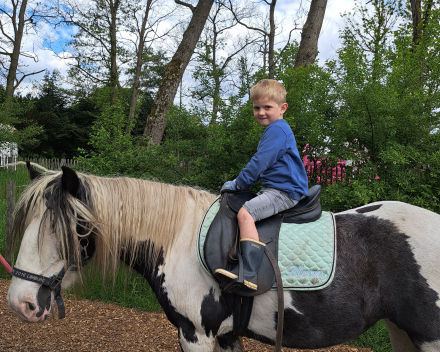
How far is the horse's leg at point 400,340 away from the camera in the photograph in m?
2.06

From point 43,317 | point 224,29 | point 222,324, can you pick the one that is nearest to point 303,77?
point 222,324

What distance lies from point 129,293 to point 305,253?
138 inches

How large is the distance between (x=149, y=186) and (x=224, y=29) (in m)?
20.7

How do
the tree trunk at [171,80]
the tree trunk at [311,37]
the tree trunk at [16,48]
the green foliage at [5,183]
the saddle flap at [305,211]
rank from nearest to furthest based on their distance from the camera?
1. the saddle flap at [305,211]
2. the green foliage at [5,183]
3. the tree trunk at [311,37]
4. the tree trunk at [171,80]
5. the tree trunk at [16,48]

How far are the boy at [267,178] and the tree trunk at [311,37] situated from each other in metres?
4.95

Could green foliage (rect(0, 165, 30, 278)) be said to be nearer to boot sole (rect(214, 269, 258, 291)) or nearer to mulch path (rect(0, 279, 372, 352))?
mulch path (rect(0, 279, 372, 352))

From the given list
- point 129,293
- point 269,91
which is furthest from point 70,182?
point 129,293

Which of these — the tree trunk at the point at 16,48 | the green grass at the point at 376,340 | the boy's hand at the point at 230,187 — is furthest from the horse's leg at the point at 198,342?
the tree trunk at the point at 16,48

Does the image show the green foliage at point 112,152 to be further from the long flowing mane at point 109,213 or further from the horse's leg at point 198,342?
the horse's leg at point 198,342

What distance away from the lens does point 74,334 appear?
367 centimetres

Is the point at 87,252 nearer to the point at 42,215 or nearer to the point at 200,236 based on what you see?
the point at 42,215

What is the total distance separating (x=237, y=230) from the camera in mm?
1830

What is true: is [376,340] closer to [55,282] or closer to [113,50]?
[55,282]

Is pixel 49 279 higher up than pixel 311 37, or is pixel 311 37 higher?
pixel 311 37
